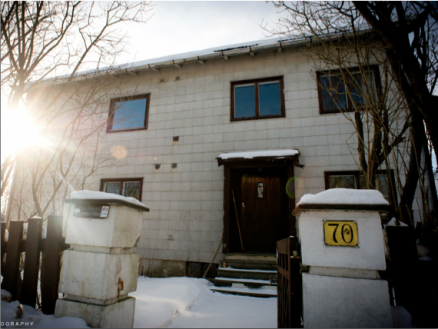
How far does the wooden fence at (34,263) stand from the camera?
2.76 m

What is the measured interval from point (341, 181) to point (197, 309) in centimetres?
461

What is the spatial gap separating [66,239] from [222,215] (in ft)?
15.0

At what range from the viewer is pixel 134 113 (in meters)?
8.69

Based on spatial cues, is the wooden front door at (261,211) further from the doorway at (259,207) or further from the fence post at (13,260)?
the fence post at (13,260)

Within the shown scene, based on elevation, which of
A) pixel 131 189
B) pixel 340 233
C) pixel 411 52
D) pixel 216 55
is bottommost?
pixel 340 233

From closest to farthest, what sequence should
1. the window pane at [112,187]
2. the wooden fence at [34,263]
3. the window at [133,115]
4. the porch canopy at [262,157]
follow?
the wooden fence at [34,263]
the porch canopy at [262,157]
the window pane at [112,187]
the window at [133,115]

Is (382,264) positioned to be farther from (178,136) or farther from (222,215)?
(178,136)

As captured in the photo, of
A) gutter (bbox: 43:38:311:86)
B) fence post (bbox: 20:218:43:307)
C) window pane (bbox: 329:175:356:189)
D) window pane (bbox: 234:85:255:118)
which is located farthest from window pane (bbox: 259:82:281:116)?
fence post (bbox: 20:218:43:307)

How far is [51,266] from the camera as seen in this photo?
2.79 metres

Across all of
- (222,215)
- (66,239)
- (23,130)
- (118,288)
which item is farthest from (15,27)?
(222,215)

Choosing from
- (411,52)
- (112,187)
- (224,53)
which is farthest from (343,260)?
(112,187)

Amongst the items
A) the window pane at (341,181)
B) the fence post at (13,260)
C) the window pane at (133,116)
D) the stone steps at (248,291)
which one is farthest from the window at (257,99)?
the fence post at (13,260)

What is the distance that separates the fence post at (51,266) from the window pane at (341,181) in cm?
594

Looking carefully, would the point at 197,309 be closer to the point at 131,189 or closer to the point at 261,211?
the point at 261,211
